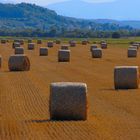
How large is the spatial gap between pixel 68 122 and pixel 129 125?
174 centimetres

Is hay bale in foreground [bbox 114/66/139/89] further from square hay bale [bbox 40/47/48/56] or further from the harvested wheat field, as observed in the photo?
square hay bale [bbox 40/47/48/56]

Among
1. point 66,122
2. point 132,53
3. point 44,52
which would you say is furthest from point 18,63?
point 44,52

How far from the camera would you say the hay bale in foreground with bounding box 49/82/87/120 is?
60.4 ft

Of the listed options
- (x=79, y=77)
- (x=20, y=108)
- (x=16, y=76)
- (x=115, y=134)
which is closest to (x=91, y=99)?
(x=20, y=108)

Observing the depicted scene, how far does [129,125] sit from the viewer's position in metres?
18.0

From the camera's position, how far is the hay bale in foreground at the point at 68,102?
725 inches

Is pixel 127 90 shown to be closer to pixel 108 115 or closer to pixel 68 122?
pixel 108 115

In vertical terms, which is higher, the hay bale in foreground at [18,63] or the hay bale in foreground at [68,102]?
the hay bale in foreground at [68,102]

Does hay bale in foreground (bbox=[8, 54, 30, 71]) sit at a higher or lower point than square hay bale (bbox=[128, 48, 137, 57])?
higher

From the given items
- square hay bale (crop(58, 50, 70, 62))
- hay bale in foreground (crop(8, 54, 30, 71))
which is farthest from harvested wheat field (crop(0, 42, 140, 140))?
square hay bale (crop(58, 50, 70, 62))

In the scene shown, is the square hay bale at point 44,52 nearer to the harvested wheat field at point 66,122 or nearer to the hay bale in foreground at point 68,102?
the harvested wheat field at point 66,122

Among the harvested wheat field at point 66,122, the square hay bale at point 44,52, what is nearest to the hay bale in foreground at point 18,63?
the harvested wheat field at point 66,122

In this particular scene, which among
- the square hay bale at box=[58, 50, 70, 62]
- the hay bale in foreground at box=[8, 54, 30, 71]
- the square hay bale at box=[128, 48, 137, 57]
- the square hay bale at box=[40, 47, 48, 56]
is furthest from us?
Answer: the square hay bale at box=[40, 47, 48, 56]

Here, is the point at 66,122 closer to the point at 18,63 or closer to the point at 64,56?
the point at 18,63
